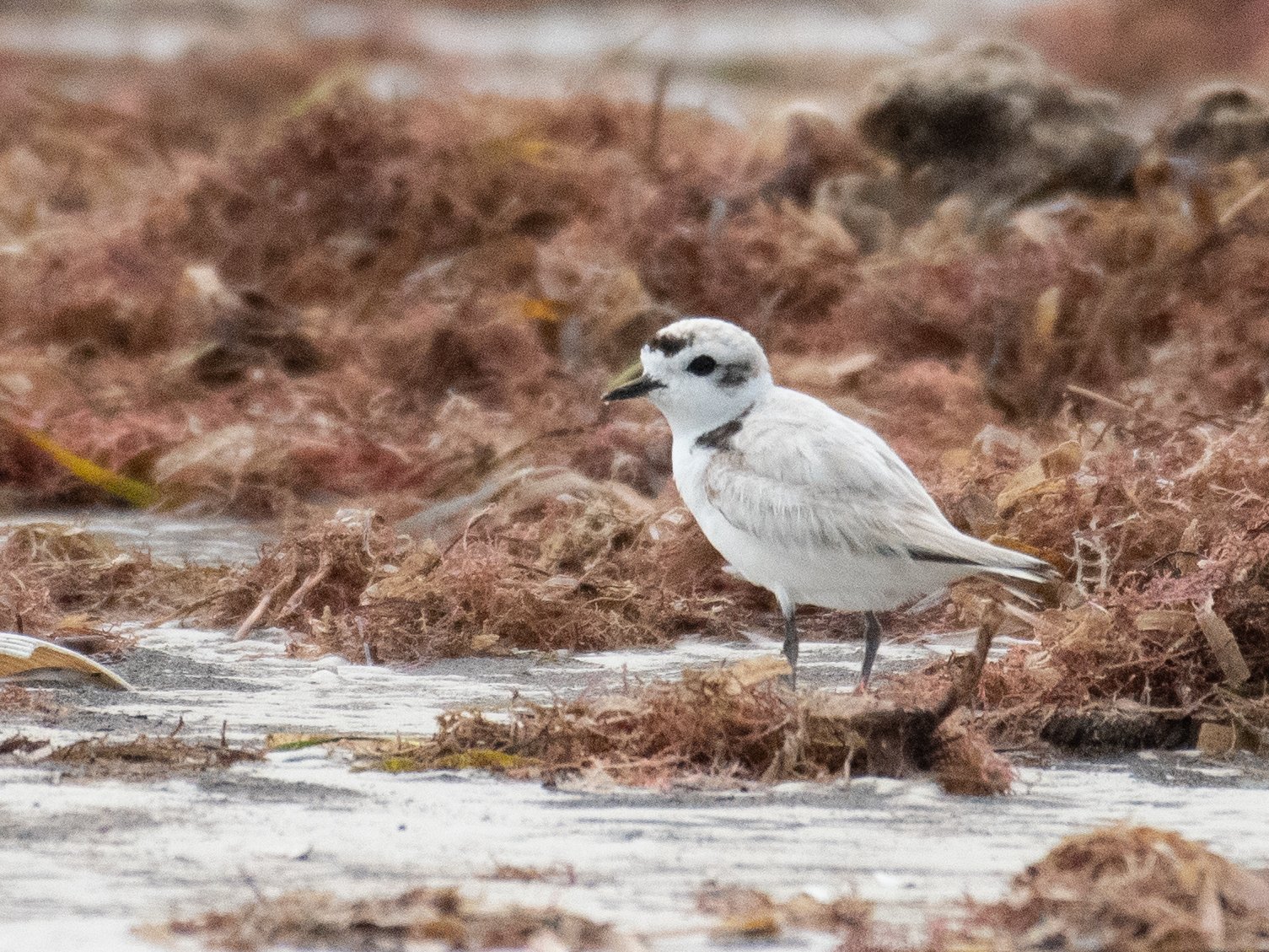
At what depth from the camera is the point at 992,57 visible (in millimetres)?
10797

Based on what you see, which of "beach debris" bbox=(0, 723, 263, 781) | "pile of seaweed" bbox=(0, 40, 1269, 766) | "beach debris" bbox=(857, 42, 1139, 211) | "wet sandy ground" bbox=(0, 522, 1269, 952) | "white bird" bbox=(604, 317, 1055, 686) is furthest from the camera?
"beach debris" bbox=(857, 42, 1139, 211)

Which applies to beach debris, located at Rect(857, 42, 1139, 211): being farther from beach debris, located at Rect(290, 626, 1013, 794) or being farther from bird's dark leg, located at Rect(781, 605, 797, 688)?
beach debris, located at Rect(290, 626, 1013, 794)

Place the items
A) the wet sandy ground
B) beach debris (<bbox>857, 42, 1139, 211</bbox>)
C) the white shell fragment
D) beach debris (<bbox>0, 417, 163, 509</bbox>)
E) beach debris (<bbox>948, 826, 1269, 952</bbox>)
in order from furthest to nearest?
beach debris (<bbox>857, 42, 1139, 211</bbox>) → beach debris (<bbox>0, 417, 163, 509</bbox>) → the white shell fragment → the wet sandy ground → beach debris (<bbox>948, 826, 1269, 952</bbox>)

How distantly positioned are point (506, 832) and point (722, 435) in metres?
1.68

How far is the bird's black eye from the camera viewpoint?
5215 millimetres

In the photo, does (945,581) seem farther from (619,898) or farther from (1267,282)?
(1267,282)

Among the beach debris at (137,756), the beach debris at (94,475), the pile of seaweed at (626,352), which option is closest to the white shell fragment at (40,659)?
the pile of seaweed at (626,352)

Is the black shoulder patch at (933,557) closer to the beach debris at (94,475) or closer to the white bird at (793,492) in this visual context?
the white bird at (793,492)

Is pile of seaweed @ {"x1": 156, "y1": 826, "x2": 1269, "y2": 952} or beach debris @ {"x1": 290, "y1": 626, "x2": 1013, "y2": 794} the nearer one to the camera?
pile of seaweed @ {"x1": 156, "y1": 826, "x2": 1269, "y2": 952}

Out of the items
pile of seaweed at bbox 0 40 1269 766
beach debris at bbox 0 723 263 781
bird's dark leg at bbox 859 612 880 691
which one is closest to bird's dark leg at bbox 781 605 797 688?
bird's dark leg at bbox 859 612 880 691

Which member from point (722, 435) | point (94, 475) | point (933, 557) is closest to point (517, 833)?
point (933, 557)

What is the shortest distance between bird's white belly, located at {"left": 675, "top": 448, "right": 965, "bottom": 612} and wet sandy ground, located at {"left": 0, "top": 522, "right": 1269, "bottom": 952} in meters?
0.59

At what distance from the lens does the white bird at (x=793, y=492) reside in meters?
4.69

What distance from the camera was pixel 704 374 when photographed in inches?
206
